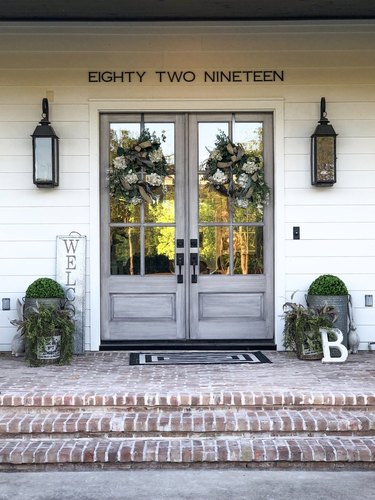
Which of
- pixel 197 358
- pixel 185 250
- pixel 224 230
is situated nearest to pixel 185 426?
pixel 197 358

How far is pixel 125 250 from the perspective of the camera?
650 cm

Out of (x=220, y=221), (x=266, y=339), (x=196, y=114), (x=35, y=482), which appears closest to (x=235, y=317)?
(x=266, y=339)

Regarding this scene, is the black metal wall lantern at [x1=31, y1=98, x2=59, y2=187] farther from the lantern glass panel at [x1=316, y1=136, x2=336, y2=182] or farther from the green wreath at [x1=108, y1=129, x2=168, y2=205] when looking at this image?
the lantern glass panel at [x1=316, y1=136, x2=336, y2=182]

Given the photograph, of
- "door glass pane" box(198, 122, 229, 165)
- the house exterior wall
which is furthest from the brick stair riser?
"door glass pane" box(198, 122, 229, 165)

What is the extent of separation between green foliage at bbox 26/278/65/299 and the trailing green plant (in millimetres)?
212

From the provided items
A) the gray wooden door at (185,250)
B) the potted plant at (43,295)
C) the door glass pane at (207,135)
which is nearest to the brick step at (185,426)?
the potted plant at (43,295)

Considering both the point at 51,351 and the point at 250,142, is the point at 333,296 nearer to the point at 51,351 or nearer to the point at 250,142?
the point at 250,142

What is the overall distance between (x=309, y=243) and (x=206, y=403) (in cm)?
239

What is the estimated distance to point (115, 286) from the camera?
648 cm

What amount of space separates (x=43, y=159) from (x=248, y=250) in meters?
1.99

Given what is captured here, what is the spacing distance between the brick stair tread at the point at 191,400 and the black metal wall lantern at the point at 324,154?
2319mm

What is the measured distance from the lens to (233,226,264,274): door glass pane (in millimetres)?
6504

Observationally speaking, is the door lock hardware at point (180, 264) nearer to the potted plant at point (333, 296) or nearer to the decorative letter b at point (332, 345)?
the potted plant at point (333, 296)

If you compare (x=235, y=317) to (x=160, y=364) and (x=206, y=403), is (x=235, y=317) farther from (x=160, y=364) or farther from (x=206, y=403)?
(x=206, y=403)
